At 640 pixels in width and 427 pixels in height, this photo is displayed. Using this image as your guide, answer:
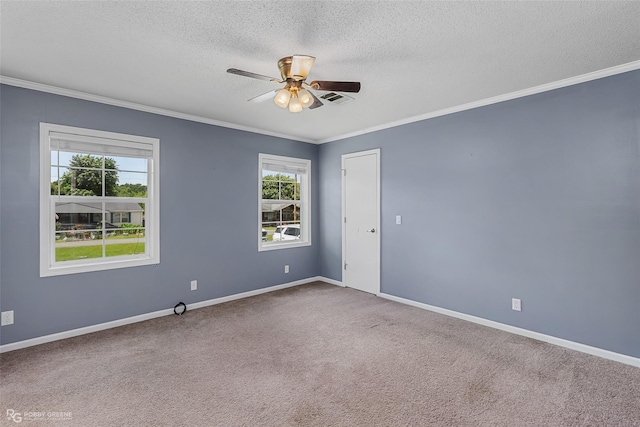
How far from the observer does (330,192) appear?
17.6 ft

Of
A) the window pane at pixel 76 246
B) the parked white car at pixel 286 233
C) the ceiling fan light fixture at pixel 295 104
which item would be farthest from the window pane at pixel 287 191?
the ceiling fan light fixture at pixel 295 104

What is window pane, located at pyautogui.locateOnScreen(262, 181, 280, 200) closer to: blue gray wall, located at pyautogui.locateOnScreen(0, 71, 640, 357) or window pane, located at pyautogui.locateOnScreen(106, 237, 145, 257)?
blue gray wall, located at pyautogui.locateOnScreen(0, 71, 640, 357)

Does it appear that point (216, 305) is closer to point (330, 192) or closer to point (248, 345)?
point (248, 345)

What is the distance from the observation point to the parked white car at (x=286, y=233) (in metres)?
5.15

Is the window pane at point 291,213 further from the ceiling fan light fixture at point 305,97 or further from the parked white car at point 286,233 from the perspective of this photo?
the ceiling fan light fixture at point 305,97

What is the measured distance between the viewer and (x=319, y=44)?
2252 mm

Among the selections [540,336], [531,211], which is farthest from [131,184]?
[540,336]

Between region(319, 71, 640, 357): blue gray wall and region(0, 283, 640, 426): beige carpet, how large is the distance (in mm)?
418

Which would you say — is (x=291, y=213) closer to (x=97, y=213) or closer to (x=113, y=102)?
(x=97, y=213)

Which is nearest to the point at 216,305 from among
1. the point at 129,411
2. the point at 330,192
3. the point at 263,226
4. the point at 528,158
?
the point at 263,226

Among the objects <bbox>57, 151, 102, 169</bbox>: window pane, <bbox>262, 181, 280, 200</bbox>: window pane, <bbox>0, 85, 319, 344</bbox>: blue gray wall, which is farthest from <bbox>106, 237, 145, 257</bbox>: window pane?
<bbox>262, 181, 280, 200</bbox>: window pane

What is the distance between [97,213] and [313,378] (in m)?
2.84

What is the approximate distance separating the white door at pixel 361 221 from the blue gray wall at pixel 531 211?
253 millimetres

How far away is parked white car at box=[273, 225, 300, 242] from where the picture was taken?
515cm
